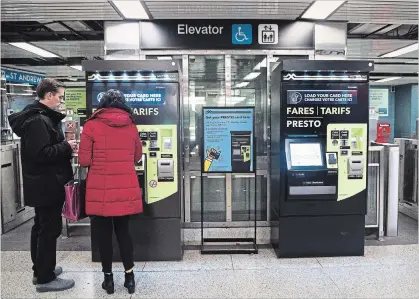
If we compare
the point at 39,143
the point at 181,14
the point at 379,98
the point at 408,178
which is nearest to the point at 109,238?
the point at 39,143

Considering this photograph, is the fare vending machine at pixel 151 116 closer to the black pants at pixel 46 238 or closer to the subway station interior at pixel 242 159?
the subway station interior at pixel 242 159

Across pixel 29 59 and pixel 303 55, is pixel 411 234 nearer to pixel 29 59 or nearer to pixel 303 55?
pixel 303 55

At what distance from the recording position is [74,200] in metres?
2.96

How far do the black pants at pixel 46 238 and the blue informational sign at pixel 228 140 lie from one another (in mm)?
1618

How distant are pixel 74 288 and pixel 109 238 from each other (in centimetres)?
62

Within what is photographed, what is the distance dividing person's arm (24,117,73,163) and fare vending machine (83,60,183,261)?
818 millimetres

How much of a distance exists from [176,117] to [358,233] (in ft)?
7.15

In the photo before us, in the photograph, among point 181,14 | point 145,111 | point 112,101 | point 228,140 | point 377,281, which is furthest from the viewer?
point 181,14

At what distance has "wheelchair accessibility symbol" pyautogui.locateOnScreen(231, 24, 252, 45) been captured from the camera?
4617 millimetres

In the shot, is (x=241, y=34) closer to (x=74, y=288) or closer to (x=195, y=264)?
(x=195, y=264)

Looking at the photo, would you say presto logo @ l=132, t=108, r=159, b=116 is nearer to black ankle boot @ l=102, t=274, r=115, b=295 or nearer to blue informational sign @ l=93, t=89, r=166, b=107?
blue informational sign @ l=93, t=89, r=166, b=107

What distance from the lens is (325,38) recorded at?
470 centimetres

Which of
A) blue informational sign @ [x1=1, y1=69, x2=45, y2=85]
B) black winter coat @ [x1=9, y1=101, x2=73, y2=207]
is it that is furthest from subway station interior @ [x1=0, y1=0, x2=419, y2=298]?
blue informational sign @ [x1=1, y1=69, x2=45, y2=85]

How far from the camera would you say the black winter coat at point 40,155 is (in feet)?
9.34
